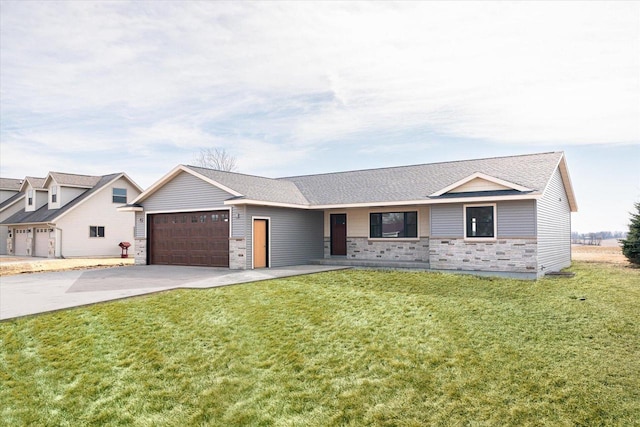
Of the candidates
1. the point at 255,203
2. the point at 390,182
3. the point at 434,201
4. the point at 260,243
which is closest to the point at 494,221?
the point at 434,201

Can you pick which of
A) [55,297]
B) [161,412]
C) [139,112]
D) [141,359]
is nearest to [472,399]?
[161,412]

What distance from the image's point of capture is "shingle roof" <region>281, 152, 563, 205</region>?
17.0m

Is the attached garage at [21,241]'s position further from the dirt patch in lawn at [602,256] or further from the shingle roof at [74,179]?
the dirt patch in lawn at [602,256]

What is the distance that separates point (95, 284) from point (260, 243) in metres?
6.51

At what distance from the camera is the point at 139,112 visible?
2366 cm

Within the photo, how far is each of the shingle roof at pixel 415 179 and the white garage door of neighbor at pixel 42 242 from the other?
18.9 m

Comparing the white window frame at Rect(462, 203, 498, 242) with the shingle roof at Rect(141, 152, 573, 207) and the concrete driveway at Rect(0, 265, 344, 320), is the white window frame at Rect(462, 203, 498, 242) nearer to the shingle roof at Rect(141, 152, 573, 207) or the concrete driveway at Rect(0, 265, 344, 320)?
the shingle roof at Rect(141, 152, 573, 207)

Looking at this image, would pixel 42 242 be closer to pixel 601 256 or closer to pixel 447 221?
pixel 447 221

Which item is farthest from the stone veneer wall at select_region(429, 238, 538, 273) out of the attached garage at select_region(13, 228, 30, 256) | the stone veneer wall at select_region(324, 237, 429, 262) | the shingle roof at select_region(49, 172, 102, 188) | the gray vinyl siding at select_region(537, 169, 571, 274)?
the attached garage at select_region(13, 228, 30, 256)

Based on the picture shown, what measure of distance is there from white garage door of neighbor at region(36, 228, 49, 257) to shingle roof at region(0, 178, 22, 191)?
10441 millimetres

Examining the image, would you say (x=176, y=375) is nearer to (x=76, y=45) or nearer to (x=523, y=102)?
(x=76, y=45)

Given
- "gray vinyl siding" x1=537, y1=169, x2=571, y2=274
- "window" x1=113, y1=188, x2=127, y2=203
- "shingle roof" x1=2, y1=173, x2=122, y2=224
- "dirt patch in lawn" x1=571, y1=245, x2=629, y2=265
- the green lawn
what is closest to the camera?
the green lawn

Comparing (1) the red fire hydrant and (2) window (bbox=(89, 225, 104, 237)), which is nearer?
(1) the red fire hydrant

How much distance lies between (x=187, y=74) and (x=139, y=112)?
7122mm
